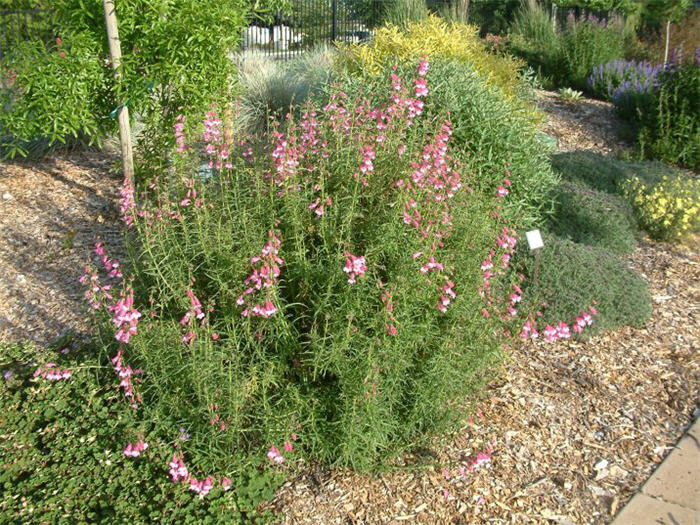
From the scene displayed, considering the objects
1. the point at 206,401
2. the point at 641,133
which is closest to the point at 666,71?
the point at 641,133

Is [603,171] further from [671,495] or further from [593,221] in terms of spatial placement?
[671,495]

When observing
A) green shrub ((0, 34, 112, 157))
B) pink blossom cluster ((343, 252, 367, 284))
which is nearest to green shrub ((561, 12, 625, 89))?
green shrub ((0, 34, 112, 157))

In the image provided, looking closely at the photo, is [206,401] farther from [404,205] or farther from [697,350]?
[697,350]

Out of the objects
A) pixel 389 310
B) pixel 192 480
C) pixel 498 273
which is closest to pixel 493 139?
pixel 498 273

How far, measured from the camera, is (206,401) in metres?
2.95

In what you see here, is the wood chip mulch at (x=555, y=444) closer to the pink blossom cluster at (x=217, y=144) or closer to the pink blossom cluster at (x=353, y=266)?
the pink blossom cluster at (x=353, y=266)

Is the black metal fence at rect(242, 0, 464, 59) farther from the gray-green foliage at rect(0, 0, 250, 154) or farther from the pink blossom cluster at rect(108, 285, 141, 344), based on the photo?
the pink blossom cluster at rect(108, 285, 141, 344)

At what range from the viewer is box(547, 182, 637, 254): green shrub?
5.84m

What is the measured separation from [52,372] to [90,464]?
465mm

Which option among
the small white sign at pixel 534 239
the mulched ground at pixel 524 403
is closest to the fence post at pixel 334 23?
the mulched ground at pixel 524 403

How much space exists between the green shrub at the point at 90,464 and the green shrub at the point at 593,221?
3783 millimetres

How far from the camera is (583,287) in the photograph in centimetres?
468

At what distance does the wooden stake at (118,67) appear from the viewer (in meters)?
5.18

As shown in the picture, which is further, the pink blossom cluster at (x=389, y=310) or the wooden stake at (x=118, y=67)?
the wooden stake at (x=118, y=67)
